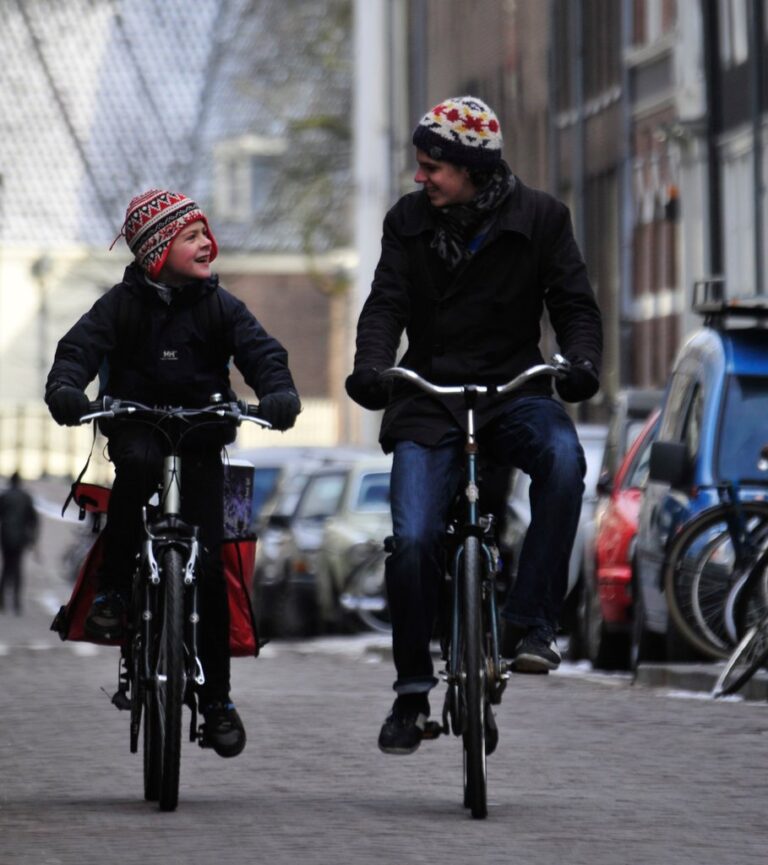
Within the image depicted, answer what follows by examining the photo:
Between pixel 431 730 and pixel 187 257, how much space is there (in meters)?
1.61

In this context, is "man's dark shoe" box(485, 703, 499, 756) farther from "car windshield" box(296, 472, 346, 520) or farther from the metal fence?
the metal fence

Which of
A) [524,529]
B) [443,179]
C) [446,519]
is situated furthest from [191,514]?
[524,529]

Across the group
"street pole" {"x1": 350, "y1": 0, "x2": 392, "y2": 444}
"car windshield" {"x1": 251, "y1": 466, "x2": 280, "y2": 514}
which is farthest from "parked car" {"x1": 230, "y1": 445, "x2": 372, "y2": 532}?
"street pole" {"x1": 350, "y1": 0, "x2": 392, "y2": 444}

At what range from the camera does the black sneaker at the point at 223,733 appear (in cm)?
880

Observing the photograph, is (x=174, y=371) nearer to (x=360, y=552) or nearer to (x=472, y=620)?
(x=472, y=620)

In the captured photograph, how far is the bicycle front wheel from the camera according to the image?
8234 mm

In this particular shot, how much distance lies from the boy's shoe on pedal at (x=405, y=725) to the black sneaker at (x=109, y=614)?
3.08 feet

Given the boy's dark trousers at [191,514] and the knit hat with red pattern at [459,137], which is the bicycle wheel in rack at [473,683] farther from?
the knit hat with red pattern at [459,137]

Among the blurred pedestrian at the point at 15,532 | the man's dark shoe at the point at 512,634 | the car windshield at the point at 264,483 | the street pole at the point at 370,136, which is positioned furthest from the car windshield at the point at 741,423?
the street pole at the point at 370,136

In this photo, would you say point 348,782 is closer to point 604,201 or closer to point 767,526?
point 767,526

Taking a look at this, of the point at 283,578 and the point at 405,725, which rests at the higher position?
the point at 405,725

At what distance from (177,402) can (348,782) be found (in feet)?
4.58

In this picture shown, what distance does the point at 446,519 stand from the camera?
8.41m

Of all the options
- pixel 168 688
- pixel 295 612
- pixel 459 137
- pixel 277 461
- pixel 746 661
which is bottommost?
pixel 295 612
